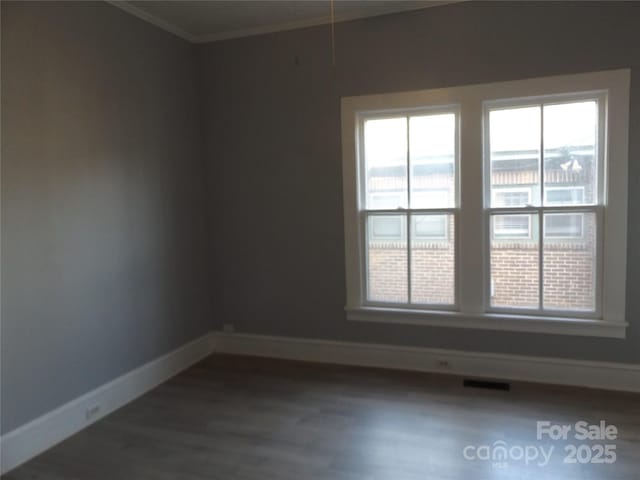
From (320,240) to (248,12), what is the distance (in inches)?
71.7

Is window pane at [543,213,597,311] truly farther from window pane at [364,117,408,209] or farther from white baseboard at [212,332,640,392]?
window pane at [364,117,408,209]

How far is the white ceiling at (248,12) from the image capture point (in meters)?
3.26

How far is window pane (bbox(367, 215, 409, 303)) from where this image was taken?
3.61 metres

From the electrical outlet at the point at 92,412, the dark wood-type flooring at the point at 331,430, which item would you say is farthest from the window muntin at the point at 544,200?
the electrical outlet at the point at 92,412

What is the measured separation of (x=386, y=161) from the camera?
3.59 metres

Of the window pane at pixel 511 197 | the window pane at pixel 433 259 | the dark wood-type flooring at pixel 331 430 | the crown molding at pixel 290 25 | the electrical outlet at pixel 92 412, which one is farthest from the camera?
the window pane at pixel 433 259

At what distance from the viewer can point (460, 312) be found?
3.46 metres

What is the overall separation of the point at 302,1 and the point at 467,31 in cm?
119

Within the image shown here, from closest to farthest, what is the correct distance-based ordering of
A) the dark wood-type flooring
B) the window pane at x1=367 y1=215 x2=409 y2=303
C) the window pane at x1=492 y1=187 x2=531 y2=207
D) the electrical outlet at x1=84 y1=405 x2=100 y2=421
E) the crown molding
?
1. the dark wood-type flooring
2. the electrical outlet at x1=84 y1=405 x2=100 y2=421
3. the window pane at x1=492 y1=187 x2=531 y2=207
4. the crown molding
5. the window pane at x1=367 y1=215 x2=409 y2=303

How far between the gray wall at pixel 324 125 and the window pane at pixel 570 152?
24cm

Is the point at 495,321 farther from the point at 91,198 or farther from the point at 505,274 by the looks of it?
the point at 91,198

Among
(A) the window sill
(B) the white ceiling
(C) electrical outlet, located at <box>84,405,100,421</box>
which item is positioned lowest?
(C) electrical outlet, located at <box>84,405,100,421</box>

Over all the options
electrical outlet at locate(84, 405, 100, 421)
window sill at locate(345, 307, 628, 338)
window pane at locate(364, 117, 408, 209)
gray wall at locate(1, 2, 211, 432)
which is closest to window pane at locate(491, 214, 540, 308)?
window sill at locate(345, 307, 628, 338)

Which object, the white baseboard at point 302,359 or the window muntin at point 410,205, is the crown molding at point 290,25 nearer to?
the window muntin at point 410,205
